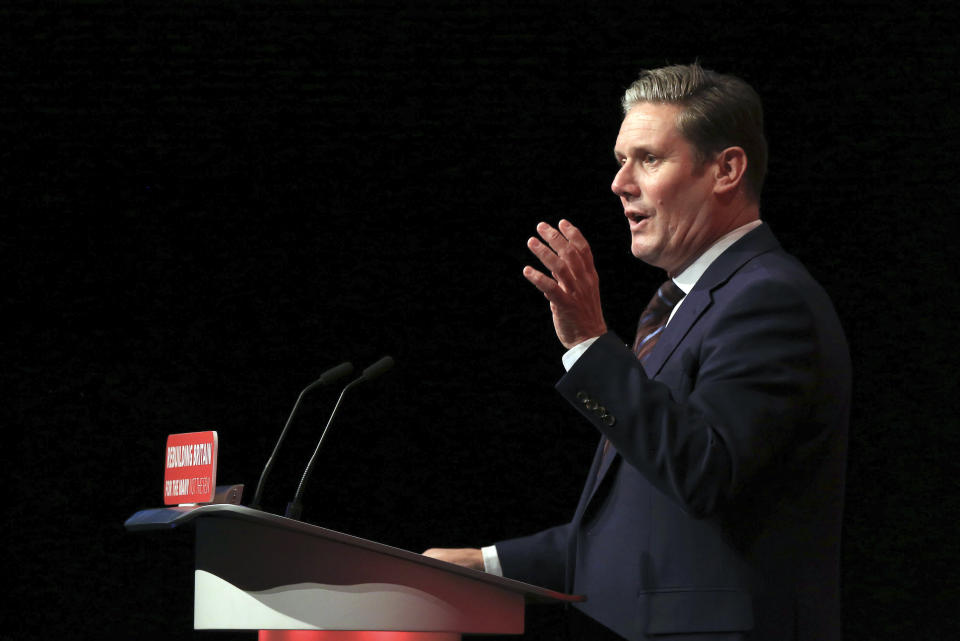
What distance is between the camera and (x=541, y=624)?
3135 millimetres

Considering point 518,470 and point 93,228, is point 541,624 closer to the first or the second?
point 518,470

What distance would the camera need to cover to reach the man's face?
1.83m

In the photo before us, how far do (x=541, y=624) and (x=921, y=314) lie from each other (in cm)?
135

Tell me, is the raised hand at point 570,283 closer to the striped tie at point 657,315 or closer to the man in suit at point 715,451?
the man in suit at point 715,451

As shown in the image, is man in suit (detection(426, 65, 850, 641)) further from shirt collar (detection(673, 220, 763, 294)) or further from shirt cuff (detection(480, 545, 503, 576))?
shirt cuff (detection(480, 545, 503, 576))

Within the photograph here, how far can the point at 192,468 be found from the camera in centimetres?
148

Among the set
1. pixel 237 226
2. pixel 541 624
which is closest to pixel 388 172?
pixel 237 226

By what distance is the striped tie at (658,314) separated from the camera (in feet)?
6.18

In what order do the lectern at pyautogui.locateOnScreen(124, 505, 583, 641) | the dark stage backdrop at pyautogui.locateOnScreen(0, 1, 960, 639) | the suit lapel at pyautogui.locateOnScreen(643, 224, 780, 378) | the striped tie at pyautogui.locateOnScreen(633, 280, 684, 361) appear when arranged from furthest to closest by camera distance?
the dark stage backdrop at pyautogui.locateOnScreen(0, 1, 960, 639), the striped tie at pyautogui.locateOnScreen(633, 280, 684, 361), the suit lapel at pyautogui.locateOnScreen(643, 224, 780, 378), the lectern at pyautogui.locateOnScreen(124, 505, 583, 641)

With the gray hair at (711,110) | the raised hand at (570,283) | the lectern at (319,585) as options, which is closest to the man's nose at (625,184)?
the gray hair at (711,110)

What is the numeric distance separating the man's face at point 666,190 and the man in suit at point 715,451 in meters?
0.09

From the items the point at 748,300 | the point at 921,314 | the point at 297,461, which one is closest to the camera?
the point at 748,300

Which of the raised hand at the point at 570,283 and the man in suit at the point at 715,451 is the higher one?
the raised hand at the point at 570,283

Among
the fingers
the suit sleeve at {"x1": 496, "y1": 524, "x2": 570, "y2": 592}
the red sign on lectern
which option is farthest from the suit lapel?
the red sign on lectern
